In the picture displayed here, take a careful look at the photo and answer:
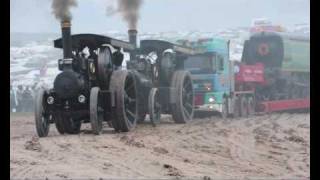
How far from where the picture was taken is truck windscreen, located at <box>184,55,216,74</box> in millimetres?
17195

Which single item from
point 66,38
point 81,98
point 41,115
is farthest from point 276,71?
point 41,115

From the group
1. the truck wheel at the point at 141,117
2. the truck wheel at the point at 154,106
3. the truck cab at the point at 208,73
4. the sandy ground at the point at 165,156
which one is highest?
the truck cab at the point at 208,73

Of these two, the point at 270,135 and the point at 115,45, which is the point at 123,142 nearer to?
the point at 115,45


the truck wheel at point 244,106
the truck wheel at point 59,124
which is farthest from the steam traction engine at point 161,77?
the truck wheel at point 244,106

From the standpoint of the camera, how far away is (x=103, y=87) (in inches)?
451

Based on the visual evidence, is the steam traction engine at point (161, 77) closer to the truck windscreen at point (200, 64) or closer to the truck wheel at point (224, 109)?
the truck windscreen at point (200, 64)

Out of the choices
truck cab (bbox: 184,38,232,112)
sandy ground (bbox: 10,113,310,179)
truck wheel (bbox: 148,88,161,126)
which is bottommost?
sandy ground (bbox: 10,113,310,179)

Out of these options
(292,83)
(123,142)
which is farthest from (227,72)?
(123,142)

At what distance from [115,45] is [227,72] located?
7.35 m

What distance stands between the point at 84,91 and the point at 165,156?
3.20 metres

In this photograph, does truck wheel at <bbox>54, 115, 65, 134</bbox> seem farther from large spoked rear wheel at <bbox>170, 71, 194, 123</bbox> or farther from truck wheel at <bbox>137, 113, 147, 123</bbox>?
large spoked rear wheel at <bbox>170, 71, 194, 123</bbox>

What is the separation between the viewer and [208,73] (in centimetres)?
1719

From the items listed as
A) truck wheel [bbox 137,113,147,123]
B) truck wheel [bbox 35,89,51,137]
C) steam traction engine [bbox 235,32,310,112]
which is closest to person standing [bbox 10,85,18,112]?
steam traction engine [bbox 235,32,310,112]

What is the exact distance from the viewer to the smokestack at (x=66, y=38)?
424 inches
